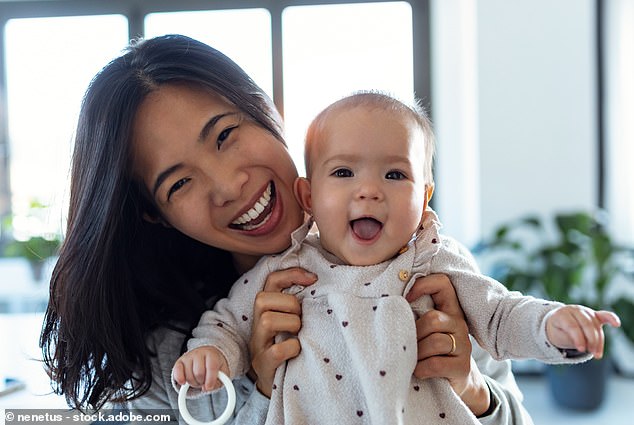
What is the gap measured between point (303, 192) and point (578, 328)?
20.9 inches

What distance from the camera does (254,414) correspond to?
1100 millimetres

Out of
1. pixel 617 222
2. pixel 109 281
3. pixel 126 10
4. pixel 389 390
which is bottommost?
pixel 617 222

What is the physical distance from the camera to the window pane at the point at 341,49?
4164 mm

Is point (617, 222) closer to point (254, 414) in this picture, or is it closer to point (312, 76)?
point (312, 76)

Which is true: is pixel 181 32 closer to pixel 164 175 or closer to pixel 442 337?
pixel 164 175

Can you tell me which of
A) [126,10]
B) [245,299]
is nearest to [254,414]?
[245,299]

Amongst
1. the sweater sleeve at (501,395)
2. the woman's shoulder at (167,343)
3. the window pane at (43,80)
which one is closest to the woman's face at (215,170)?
the woman's shoulder at (167,343)

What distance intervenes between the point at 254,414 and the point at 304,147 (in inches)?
19.3

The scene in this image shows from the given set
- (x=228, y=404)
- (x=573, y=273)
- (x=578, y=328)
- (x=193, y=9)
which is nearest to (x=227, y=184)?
(x=228, y=404)

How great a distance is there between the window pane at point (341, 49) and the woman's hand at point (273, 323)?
3.13 meters

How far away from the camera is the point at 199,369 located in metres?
0.95

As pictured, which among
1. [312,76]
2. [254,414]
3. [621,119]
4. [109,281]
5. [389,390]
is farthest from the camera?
[312,76]

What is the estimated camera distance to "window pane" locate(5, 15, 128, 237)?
4457mm

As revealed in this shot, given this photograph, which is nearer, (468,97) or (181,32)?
(468,97)
